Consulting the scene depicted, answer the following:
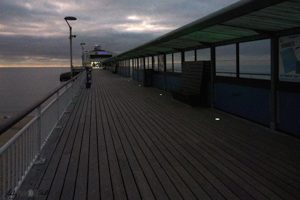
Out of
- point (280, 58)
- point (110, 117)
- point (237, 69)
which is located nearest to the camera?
point (280, 58)

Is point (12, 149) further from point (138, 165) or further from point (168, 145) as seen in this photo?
point (168, 145)

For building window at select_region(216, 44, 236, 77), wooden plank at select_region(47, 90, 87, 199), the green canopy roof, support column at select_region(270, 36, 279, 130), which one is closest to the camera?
wooden plank at select_region(47, 90, 87, 199)

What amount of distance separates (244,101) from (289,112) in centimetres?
219

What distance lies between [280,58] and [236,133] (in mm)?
1899

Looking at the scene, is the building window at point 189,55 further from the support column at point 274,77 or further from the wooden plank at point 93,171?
the wooden plank at point 93,171

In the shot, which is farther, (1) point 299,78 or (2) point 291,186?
(1) point 299,78

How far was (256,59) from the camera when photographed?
9203mm

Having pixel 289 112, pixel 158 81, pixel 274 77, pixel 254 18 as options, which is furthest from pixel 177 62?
pixel 254 18

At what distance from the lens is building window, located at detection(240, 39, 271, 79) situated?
8.65m

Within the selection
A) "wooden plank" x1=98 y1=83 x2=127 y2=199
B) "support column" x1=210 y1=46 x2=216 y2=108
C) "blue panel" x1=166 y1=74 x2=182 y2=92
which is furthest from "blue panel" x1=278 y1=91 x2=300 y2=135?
"blue panel" x1=166 y1=74 x2=182 y2=92

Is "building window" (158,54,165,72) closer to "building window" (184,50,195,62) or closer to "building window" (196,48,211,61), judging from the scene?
→ "building window" (184,50,195,62)

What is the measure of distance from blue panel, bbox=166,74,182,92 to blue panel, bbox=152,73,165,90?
4.92 feet

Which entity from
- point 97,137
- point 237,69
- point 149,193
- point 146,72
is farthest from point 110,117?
point 146,72

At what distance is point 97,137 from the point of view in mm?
7953
